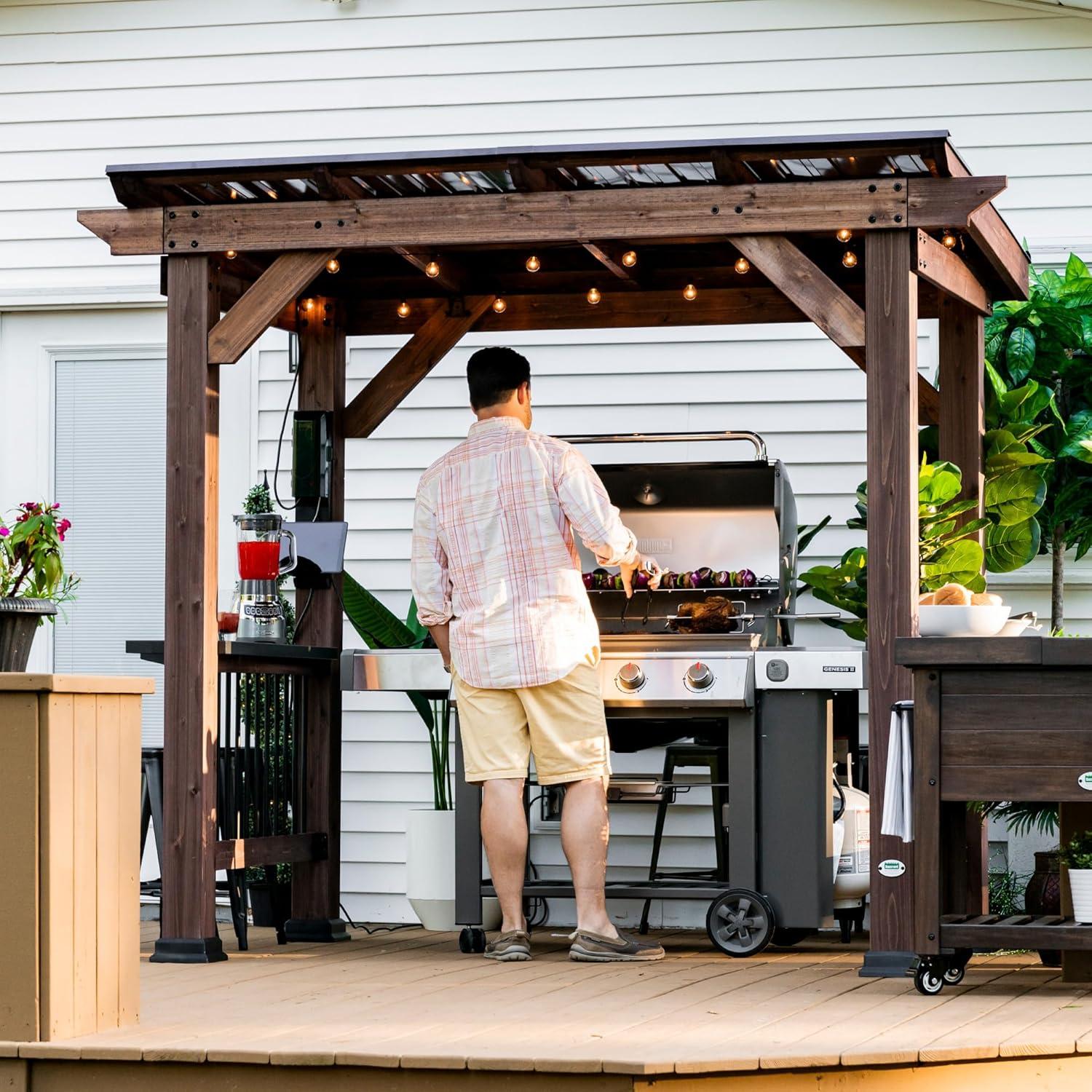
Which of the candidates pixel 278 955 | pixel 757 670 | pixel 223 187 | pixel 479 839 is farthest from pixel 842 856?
pixel 223 187

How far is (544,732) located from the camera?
222 inches

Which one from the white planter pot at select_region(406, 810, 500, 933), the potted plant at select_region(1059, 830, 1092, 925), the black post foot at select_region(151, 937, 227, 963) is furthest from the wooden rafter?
the black post foot at select_region(151, 937, 227, 963)

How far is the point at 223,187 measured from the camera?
5.98 metres

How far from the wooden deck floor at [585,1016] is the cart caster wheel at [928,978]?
0.09 ft

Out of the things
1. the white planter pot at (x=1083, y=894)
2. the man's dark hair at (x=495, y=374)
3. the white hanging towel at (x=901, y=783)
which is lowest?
the white planter pot at (x=1083, y=894)

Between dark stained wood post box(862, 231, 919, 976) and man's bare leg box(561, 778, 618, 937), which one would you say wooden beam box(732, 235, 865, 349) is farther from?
man's bare leg box(561, 778, 618, 937)

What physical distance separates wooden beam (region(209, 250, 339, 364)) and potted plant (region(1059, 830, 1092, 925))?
286 cm

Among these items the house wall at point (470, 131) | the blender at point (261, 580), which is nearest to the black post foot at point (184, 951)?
the blender at point (261, 580)

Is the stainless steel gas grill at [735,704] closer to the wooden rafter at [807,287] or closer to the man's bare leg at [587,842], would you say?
the man's bare leg at [587,842]

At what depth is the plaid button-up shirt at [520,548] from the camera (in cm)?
563

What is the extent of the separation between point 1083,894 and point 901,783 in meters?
0.55

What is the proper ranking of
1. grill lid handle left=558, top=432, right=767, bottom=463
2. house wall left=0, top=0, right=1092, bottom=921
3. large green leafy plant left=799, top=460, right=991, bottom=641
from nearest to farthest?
large green leafy plant left=799, top=460, right=991, bottom=641
grill lid handle left=558, top=432, right=767, bottom=463
house wall left=0, top=0, right=1092, bottom=921

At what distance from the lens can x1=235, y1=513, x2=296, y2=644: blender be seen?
6.40 m

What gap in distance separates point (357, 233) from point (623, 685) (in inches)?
65.9
